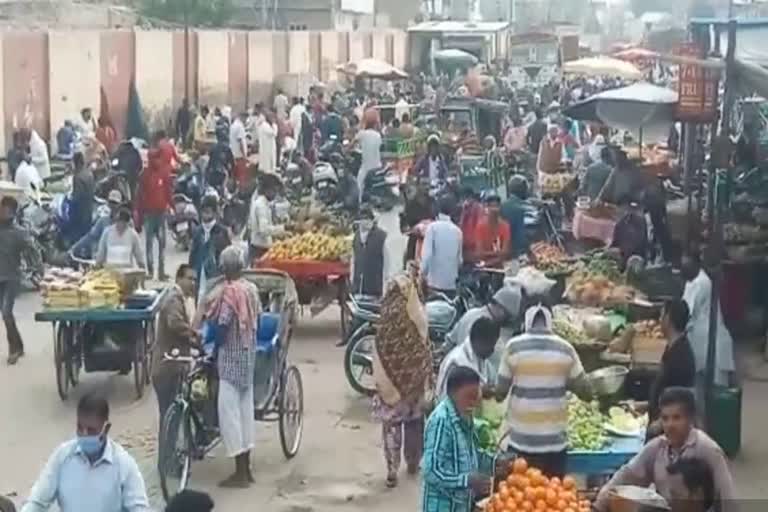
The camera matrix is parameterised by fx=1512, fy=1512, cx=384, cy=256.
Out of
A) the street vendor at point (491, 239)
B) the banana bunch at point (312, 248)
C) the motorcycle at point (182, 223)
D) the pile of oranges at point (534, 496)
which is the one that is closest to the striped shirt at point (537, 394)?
the pile of oranges at point (534, 496)

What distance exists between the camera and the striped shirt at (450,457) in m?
7.50

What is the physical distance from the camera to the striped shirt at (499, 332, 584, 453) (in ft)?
28.1

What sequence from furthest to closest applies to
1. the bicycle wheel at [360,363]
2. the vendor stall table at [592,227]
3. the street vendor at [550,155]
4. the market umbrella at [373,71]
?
the market umbrella at [373,71]
the street vendor at [550,155]
the vendor stall table at [592,227]
the bicycle wheel at [360,363]

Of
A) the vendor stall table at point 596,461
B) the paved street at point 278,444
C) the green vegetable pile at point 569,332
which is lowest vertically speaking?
the paved street at point 278,444

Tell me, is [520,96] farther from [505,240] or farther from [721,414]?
[721,414]

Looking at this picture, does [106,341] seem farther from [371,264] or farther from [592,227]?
[592,227]

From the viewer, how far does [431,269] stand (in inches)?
555

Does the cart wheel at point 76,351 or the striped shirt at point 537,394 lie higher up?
the striped shirt at point 537,394

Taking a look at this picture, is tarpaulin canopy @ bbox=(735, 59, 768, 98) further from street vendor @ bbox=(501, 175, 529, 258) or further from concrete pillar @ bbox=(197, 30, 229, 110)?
concrete pillar @ bbox=(197, 30, 229, 110)

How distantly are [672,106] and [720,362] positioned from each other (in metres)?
5.79

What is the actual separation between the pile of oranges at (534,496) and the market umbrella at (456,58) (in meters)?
42.9

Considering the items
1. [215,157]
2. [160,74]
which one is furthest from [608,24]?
[215,157]

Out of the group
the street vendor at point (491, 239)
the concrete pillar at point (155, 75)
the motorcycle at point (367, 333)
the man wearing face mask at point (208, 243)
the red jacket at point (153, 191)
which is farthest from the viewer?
the concrete pillar at point (155, 75)

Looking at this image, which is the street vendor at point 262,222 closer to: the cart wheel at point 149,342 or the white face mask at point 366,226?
the white face mask at point 366,226
